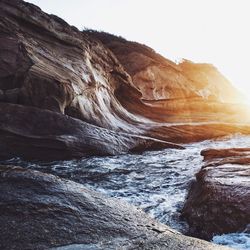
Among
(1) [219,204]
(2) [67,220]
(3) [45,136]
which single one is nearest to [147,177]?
(1) [219,204]

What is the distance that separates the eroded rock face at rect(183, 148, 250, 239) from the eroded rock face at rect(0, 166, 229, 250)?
1099 millimetres

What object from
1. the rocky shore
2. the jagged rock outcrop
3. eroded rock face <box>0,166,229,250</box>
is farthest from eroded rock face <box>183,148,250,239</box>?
the jagged rock outcrop

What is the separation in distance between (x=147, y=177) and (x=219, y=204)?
319 centimetres

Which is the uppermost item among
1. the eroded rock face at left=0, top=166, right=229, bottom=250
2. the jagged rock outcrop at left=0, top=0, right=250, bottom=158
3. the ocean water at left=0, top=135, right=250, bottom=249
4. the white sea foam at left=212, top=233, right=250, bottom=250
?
the jagged rock outcrop at left=0, top=0, right=250, bottom=158

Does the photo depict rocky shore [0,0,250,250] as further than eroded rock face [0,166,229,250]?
Yes

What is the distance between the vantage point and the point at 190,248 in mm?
3715

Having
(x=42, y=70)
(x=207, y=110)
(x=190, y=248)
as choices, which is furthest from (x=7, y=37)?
(x=207, y=110)

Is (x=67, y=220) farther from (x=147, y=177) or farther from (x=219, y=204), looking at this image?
(x=147, y=177)

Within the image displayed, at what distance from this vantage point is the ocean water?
6.05 metres

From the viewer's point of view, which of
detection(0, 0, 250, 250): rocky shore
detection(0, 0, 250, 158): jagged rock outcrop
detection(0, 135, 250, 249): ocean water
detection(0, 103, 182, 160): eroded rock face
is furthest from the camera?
detection(0, 0, 250, 158): jagged rock outcrop

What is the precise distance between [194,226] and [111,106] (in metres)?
11.5

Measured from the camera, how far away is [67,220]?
415 centimetres

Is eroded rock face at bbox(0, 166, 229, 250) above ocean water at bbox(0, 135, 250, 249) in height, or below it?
above

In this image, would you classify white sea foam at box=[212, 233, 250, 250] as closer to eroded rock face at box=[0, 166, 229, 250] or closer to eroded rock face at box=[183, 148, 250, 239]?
eroded rock face at box=[183, 148, 250, 239]
